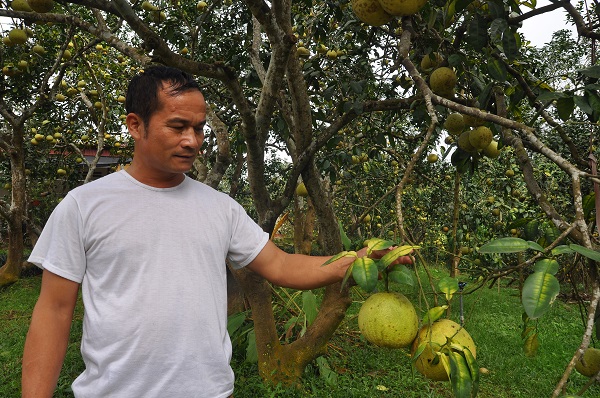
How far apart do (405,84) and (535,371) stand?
2.47 m

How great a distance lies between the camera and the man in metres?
1.12

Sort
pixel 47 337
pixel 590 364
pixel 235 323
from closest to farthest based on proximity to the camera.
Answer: pixel 47 337, pixel 590 364, pixel 235 323

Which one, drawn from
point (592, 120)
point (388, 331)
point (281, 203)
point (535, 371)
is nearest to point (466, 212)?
point (535, 371)

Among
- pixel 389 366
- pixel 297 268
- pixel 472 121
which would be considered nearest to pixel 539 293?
pixel 297 268

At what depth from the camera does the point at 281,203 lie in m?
2.51

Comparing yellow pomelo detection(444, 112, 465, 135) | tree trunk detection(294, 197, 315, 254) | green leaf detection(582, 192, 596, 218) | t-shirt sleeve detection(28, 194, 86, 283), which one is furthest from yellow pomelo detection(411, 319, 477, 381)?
tree trunk detection(294, 197, 315, 254)

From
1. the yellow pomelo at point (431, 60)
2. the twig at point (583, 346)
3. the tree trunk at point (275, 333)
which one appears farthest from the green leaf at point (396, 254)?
the tree trunk at point (275, 333)

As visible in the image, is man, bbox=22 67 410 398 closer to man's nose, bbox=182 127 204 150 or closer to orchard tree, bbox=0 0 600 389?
man's nose, bbox=182 127 204 150

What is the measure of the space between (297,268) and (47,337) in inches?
26.9

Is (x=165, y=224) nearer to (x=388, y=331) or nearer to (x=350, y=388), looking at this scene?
Answer: (x=388, y=331)

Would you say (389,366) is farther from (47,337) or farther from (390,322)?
(47,337)

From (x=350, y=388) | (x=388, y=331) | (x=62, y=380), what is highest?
(x=388, y=331)

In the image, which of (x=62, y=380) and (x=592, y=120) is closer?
(x=592, y=120)

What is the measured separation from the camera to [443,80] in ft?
5.63
